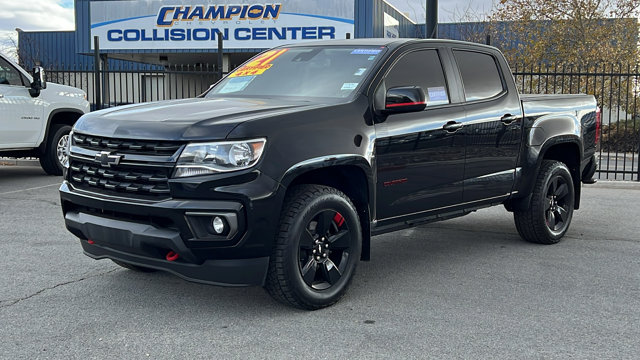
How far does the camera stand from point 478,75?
19.4 ft

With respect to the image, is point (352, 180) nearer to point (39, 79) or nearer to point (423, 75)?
point (423, 75)

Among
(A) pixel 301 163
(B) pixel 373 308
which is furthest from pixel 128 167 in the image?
(B) pixel 373 308

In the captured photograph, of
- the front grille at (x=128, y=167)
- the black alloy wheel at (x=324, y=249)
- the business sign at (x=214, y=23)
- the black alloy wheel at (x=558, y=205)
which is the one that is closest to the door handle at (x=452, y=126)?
the black alloy wheel at (x=324, y=249)

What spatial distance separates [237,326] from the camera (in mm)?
4113

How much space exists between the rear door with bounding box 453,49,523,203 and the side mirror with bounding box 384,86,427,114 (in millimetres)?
842

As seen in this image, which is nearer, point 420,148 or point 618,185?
point 420,148

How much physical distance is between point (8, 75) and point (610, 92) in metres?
A: 12.0

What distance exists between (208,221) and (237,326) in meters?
0.71

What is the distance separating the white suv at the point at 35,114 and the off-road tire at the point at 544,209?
23.1 feet

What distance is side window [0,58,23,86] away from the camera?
10180mm

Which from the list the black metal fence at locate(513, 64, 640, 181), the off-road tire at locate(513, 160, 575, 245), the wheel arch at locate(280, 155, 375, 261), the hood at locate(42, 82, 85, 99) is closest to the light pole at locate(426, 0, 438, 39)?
the black metal fence at locate(513, 64, 640, 181)

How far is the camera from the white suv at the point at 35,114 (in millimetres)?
10297

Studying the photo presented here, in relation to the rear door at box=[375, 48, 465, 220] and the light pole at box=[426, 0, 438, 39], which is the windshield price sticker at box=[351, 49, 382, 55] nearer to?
the rear door at box=[375, 48, 465, 220]

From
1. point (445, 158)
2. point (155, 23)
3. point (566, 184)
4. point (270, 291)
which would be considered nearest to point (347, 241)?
point (270, 291)
